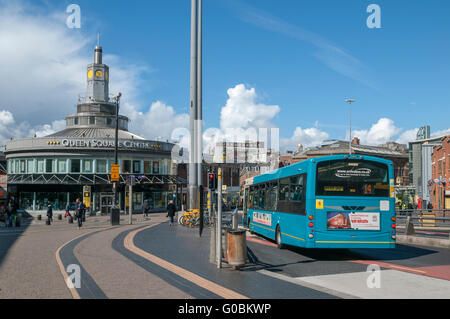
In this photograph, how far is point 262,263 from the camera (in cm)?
1295

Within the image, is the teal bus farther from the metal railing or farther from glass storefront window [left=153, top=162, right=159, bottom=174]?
glass storefront window [left=153, top=162, right=159, bottom=174]

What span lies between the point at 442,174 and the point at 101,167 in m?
36.5

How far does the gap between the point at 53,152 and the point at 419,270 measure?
47424 mm

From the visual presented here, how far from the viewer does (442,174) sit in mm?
45719

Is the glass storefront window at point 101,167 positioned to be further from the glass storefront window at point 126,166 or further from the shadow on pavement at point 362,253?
the shadow on pavement at point 362,253

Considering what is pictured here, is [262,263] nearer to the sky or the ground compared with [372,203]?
nearer to the ground

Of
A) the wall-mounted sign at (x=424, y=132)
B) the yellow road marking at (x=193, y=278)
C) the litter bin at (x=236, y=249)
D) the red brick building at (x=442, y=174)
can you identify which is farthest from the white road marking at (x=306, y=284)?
the wall-mounted sign at (x=424, y=132)

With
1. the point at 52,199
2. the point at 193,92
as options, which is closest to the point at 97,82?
the point at 52,199

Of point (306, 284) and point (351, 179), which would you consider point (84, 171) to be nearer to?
point (351, 179)

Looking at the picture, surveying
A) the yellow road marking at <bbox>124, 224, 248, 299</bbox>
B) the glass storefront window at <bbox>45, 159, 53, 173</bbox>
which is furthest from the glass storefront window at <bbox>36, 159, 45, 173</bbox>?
the yellow road marking at <bbox>124, 224, 248, 299</bbox>

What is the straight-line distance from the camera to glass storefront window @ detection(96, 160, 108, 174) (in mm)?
53250

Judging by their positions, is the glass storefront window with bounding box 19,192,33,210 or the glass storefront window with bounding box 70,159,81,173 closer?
the glass storefront window with bounding box 19,192,33,210
